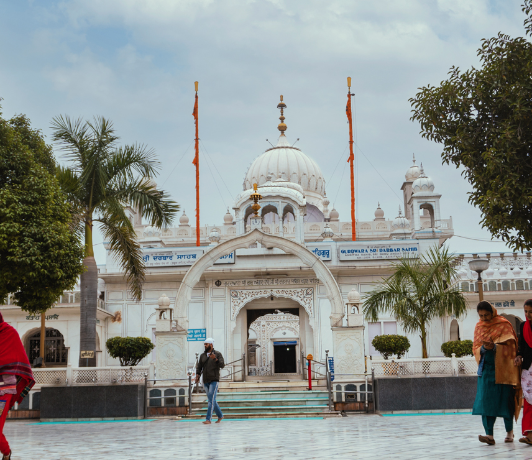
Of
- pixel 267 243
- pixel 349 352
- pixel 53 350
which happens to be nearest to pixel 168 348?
pixel 267 243

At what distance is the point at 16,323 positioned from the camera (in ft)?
69.6

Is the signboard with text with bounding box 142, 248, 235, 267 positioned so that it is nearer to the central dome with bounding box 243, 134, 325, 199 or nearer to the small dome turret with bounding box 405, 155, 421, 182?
the central dome with bounding box 243, 134, 325, 199

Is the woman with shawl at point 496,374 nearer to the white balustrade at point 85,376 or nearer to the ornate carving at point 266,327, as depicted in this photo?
the white balustrade at point 85,376

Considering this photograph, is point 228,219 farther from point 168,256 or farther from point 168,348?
point 168,348

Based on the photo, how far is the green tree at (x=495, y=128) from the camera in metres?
8.73

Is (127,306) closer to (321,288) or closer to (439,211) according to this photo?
(321,288)

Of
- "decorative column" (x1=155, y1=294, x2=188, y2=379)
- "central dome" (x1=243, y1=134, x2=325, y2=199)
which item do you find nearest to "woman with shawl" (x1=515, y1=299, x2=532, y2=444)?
"decorative column" (x1=155, y1=294, x2=188, y2=379)

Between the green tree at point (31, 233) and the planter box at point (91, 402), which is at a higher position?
the green tree at point (31, 233)

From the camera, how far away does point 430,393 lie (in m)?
13.1

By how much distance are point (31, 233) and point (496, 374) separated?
27.8 feet

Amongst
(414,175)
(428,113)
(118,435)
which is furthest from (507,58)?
(414,175)

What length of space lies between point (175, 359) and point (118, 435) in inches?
188

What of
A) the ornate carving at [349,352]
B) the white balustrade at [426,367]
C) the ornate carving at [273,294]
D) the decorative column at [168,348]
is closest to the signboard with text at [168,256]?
the ornate carving at [273,294]

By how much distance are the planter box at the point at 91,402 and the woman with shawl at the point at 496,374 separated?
809 centimetres
